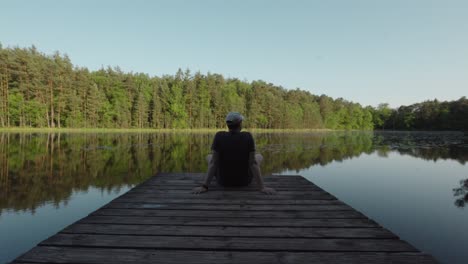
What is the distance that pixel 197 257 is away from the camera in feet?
7.57

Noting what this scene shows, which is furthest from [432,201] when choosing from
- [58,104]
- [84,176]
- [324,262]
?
[58,104]

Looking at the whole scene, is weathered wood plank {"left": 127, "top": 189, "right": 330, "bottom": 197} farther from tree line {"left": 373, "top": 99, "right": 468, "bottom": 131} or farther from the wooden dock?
tree line {"left": 373, "top": 99, "right": 468, "bottom": 131}

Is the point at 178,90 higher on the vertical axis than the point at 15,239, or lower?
higher

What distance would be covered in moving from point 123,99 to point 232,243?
63349 mm

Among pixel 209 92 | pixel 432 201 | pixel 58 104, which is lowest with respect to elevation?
pixel 432 201

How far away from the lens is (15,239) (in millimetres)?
4719

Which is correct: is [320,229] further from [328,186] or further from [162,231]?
[328,186]

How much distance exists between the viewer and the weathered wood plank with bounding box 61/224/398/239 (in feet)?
9.31

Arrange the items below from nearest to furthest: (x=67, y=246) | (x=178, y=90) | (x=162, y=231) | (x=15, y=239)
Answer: (x=67, y=246) < (x=162, y=231) < (x=15, y=239) < (x=178, y=90)

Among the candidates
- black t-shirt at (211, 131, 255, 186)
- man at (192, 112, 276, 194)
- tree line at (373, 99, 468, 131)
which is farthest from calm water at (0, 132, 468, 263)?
tree line at (373, 99, 468, 131)

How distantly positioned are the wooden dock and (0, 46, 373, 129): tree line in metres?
56.4

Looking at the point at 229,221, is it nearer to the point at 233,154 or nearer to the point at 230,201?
the point at 230,201

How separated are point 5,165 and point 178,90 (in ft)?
186

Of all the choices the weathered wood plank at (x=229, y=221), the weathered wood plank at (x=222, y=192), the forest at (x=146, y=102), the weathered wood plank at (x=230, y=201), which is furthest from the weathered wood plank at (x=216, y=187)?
the forest at (x=146, y=102)
